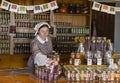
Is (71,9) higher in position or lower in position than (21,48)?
higher

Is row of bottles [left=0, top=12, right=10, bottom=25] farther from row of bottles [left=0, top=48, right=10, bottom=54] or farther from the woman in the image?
the woman

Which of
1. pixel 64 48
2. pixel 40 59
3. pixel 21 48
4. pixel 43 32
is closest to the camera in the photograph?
pixel 40 59

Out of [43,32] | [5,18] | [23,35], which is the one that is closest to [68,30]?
[23,35]

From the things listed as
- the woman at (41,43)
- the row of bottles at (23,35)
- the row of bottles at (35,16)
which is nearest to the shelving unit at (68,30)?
the row of bottles at (35,16)

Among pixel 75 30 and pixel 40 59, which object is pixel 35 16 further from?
pixel 40 59

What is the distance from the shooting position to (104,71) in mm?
3840

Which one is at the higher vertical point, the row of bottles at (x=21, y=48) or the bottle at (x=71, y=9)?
the bottle at (x=71, y=9)

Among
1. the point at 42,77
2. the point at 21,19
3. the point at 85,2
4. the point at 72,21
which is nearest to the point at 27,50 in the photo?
the point at 21,19

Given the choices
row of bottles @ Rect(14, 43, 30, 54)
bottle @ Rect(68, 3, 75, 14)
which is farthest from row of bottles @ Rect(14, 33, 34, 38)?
bottle @ Rect(68, 3, 75, 14)

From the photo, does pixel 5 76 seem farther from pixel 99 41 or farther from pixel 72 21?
pixel 72 21

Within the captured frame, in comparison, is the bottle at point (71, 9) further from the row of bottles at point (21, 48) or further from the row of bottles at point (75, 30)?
the row of bottles at point (21, 48)

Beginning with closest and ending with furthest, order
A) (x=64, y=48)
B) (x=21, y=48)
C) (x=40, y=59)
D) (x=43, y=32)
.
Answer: (x=40, y=59), (x=43, y=32), (x=21, y=48), (x=64, y=48)

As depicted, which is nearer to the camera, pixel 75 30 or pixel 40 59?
pixel 40 59

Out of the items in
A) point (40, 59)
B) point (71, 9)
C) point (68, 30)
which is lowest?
point (40, 59)
